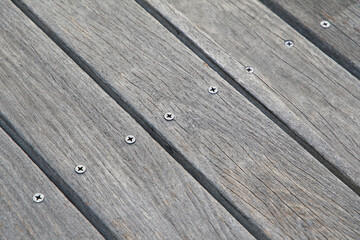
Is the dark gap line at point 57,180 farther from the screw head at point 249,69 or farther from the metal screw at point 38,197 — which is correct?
the screw head at point 249,69

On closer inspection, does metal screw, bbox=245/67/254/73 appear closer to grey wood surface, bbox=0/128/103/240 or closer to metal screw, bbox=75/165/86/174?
metal screw, bbox=75/165/86/174

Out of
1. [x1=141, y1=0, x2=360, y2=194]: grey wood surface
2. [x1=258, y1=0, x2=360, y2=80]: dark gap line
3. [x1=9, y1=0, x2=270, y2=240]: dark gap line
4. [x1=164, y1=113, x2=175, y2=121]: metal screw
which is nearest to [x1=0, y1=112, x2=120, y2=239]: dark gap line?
[x1=9, y1=0, x2=270, y2=240]: dark gap line

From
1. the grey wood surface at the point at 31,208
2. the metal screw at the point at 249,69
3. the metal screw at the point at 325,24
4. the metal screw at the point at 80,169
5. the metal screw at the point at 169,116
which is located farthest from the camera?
the metal screw at the point at 325,24

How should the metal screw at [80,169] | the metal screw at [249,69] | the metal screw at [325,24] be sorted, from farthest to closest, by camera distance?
the metal screw at [325,24] → the metal screw at [249,69] → the metal screw at [80,169]

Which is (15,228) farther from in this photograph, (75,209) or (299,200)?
(299,200)

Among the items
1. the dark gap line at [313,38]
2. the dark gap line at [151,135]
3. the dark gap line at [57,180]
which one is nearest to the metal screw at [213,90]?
the dark gap line at [151,135]

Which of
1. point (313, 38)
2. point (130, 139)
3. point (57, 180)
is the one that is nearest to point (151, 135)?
point (130, 139)

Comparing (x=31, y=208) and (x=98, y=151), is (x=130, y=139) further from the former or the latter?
(x=31, y=208)
